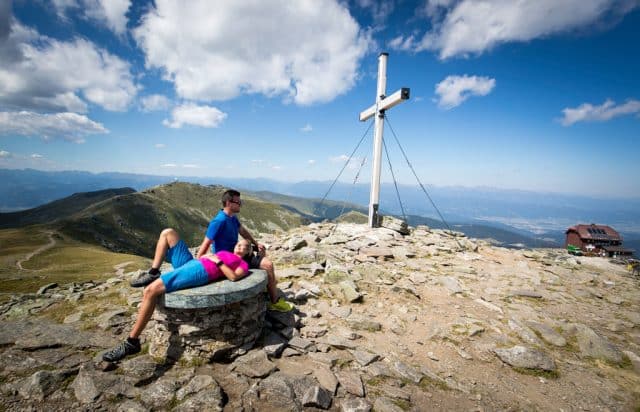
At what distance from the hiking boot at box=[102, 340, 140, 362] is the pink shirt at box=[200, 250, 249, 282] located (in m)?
1.77

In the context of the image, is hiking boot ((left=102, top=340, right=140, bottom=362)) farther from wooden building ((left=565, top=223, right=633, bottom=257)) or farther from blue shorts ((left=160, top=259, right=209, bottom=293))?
wooden building ((left=565, top=223, right=633, bottom=257))

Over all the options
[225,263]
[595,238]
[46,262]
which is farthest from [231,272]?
[46,262]

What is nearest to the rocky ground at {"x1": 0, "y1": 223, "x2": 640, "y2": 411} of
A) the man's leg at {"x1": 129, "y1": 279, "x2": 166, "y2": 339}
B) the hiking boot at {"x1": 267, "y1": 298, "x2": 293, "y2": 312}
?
the hiking boot at {"x1": 267, "y1": 298, "x2": 293, "y2": 312}

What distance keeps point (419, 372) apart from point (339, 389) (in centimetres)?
188

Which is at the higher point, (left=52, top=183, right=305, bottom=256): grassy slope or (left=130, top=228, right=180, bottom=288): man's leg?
(left=130, top=228, right=180, bottom=288): man's leg

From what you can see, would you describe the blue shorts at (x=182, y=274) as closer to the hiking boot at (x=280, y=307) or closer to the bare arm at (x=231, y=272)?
the bare arm at (x=231, y=272)

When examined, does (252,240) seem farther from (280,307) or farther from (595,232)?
(595,232)

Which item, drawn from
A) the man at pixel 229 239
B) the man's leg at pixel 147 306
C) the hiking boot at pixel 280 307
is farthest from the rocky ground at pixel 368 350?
the man at pixel 229 239

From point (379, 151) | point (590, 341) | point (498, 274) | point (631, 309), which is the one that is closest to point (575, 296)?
point (631, 309)

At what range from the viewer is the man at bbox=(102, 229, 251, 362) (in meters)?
5.29

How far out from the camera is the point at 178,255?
6324 millimetres

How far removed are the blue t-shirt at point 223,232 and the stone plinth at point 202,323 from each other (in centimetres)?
124

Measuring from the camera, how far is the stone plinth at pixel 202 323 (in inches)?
207

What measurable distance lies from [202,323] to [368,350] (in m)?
3.63
